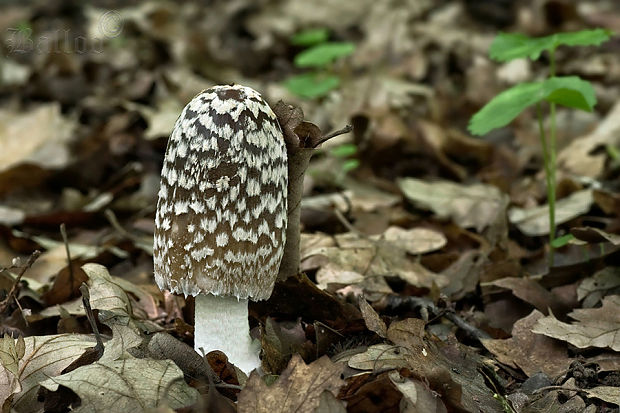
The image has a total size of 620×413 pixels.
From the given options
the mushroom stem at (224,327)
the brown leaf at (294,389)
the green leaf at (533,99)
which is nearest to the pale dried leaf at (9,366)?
the mushroom stem at (224,327)

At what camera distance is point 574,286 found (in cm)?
347

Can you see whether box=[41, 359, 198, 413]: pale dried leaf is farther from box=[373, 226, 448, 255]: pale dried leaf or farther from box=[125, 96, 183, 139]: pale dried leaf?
box=[125, 96, 183, 139]: pale dried leaf

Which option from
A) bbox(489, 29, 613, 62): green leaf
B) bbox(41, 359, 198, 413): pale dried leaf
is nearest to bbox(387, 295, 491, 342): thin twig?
bbox(41, 359, 198, 413): pale dried leaf

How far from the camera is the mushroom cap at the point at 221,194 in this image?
105 inches

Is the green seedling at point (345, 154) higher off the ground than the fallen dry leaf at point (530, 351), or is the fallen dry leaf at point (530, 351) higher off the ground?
the fallen dry leaf at point (530, 351)

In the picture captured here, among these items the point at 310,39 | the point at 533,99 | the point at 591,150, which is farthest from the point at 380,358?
the point at 310,39

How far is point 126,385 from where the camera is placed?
2.48m

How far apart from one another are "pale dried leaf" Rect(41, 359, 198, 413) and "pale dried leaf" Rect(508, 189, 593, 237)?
8.50 ft

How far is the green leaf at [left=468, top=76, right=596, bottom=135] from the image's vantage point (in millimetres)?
3357

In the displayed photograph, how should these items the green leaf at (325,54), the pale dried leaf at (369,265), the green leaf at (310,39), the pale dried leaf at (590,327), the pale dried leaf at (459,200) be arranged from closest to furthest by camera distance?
1. the pale dried leaf at (590,327)
2. the pale dried leaf at (369,265)
3. the pale dried leaf at (459,200)
4. the green leaf at (325,54)
5. the green leaf at (310,39)

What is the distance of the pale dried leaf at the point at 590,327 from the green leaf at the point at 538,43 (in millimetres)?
1266

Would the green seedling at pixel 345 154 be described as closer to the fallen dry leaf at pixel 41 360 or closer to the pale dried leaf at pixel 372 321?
the pale dried leaf at pixel 372 321

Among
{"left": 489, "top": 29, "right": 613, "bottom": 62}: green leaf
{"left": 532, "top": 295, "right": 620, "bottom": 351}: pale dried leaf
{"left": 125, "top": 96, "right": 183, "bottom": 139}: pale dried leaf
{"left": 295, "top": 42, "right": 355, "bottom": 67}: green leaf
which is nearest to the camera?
{"left": 532, "top": 295, "right": 620, "bottom": 351}: pale dried leaf

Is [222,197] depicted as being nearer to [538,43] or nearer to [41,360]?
[41,360]
